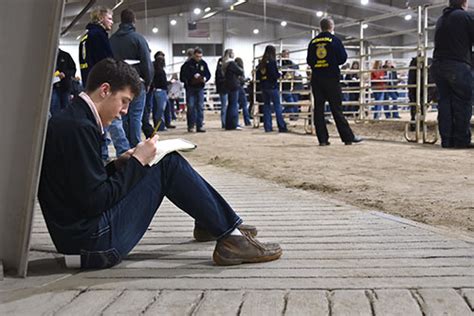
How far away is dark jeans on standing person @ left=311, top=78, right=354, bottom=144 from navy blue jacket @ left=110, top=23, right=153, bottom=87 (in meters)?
2.92

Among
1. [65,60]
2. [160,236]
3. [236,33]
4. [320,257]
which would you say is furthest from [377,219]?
[236,33]

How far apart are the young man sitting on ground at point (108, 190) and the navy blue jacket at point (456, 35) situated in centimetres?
583

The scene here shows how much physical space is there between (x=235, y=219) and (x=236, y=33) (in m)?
31.7

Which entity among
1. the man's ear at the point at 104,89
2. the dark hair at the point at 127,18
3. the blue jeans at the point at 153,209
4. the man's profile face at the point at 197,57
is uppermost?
the dark hair at the point at 127,18

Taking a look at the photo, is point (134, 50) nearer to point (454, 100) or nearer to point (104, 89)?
point (454, 100)

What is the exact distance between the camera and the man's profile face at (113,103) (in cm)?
269

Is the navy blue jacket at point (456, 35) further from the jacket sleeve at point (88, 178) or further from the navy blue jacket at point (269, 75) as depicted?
the jacket sleeve at point (88, 178)

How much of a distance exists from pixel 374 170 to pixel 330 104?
111 inches

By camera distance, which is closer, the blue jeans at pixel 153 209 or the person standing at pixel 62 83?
the blue jeans at pixel 153 209

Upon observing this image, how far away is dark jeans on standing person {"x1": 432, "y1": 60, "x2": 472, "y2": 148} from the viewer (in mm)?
7863

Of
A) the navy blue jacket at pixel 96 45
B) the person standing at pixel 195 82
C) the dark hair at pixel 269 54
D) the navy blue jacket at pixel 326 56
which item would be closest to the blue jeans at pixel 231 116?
the person standing at pixel 195 82

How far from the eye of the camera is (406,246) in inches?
119

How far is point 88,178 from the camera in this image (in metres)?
2.55

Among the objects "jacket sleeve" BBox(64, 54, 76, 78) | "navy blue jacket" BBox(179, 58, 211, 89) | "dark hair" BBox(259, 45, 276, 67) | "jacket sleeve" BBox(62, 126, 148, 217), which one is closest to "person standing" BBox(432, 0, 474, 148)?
"dark hair" BBox(259, 45, 276, 67)
